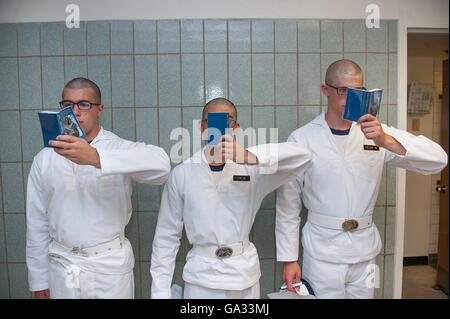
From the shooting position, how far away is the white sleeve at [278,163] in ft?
3.29

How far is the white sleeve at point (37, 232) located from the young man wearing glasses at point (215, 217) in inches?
15.7

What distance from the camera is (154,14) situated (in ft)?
3.90

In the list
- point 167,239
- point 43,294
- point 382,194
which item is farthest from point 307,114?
point 43,294

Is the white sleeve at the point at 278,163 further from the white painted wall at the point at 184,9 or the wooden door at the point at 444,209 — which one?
the wooden door at the point at 444,209

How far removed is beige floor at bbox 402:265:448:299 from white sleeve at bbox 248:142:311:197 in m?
0.79

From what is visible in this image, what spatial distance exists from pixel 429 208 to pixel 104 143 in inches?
78.4

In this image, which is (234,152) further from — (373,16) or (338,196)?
(373,16)

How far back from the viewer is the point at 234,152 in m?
0.98

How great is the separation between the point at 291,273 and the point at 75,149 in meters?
0.80

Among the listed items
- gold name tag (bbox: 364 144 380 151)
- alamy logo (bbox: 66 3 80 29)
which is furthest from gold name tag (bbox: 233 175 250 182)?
alamy logo (bbox: 66 3 80 29)

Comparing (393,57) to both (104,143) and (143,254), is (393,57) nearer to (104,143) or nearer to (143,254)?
(104,143)

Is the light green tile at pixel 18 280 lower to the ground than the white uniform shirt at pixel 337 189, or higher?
lower

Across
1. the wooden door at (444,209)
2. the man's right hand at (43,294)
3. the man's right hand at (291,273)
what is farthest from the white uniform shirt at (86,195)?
the wooden door at (444,209)
